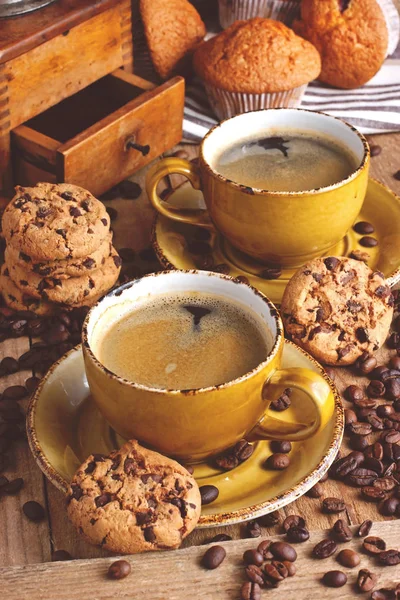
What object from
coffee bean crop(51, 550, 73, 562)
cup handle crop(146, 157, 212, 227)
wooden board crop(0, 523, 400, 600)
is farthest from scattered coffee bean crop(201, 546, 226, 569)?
cup handle crop(146, 157, 212, 227)

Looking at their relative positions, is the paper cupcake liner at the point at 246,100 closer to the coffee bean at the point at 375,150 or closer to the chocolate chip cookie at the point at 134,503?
the coffee bean at the point at 375,150

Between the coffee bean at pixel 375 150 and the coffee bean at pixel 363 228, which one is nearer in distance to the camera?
the coffee bean at pixel 363 228

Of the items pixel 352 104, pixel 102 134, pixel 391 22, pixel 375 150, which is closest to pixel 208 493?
pixel 102 134

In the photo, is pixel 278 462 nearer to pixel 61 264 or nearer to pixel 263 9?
pixel 61 264

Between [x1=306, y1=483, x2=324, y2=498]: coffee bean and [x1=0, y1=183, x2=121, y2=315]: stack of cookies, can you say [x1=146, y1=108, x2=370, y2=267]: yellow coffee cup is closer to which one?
[x1=0, y1=183, x2=121, y2=315]: stack of cookies

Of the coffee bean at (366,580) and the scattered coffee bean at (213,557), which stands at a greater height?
the scattered coffee bean at (213,557)

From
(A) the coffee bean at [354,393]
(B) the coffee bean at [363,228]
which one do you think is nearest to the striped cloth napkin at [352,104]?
(B) the coffee bean at [363,228]
